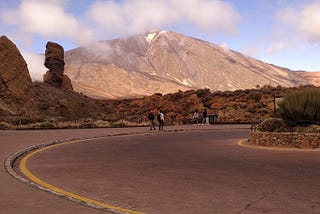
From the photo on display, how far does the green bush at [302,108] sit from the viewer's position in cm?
1775

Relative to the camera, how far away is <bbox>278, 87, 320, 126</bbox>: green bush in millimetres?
17750

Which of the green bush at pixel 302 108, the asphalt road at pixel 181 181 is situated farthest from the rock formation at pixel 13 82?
the asphalt road at pixel 181 181

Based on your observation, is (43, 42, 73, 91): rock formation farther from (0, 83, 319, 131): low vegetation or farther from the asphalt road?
the asphalt road

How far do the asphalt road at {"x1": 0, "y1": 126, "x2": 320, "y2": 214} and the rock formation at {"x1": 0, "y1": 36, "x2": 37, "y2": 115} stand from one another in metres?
42.2

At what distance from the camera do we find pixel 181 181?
29.1 ft

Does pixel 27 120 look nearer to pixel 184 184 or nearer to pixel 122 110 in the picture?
pixel 184 184

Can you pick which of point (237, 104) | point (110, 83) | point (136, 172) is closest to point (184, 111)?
point (237, 104)

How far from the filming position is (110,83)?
15850cm

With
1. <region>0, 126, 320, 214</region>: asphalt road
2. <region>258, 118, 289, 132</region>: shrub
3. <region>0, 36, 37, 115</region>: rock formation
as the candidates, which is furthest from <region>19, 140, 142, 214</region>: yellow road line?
<region>0, 36, 37, 115</region>: rock formation

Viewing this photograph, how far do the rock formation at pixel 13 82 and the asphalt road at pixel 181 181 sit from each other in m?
42.2

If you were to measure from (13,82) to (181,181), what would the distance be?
51.2m

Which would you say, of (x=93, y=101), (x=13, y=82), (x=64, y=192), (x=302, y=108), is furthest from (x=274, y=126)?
(x=93, y=101)

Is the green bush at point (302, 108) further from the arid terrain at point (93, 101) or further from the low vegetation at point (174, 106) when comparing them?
the low vegetation at point (174, 106)

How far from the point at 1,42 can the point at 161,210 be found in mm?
56901
